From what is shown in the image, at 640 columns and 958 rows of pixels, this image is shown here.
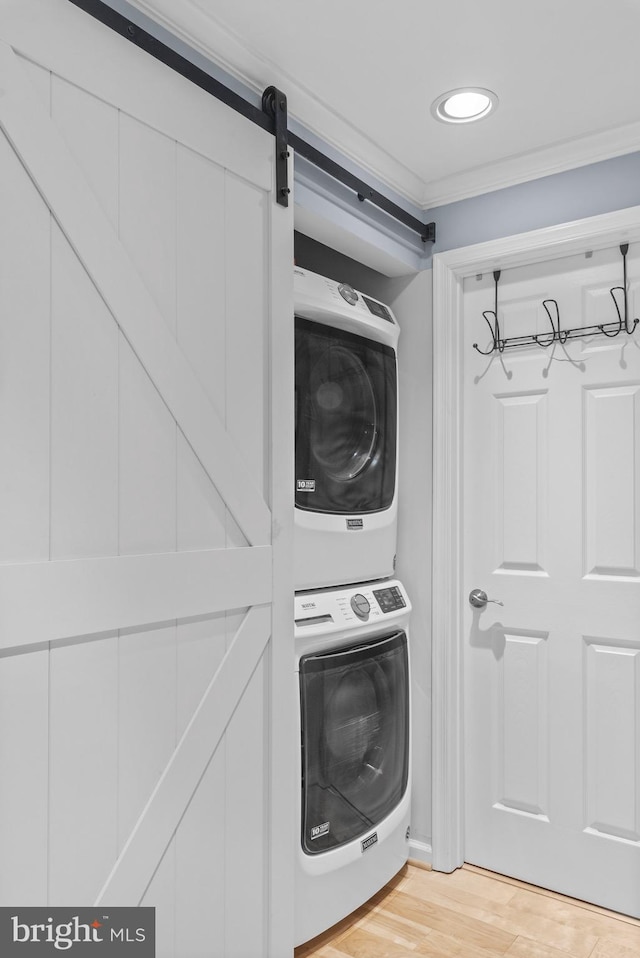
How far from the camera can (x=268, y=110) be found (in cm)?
180

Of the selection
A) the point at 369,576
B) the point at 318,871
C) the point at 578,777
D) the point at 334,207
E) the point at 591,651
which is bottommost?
the point at 318,871

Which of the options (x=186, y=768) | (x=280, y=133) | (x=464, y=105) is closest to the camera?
(x=186, y=768)

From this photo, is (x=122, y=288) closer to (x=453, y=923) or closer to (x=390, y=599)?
(x=390, y=599)

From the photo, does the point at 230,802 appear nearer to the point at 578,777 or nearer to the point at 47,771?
the point at 47,771

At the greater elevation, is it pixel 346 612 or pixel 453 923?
pixel 346 612

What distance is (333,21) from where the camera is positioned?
1.65 m

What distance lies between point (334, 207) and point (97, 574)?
1397 millimetres

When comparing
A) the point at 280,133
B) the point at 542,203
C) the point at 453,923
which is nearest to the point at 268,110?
the point at 280,133

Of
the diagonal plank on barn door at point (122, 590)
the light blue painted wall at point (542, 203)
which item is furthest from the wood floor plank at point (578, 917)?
the light blue painted wall at point (542, 203)

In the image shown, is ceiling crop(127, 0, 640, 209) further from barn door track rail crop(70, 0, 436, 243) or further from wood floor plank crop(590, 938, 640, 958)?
wood floor plank crop(590, 938, 640, 958)

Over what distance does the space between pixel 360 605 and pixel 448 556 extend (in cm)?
46

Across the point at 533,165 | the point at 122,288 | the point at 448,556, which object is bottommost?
the point at 448,556

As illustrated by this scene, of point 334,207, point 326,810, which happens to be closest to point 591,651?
point 326,810

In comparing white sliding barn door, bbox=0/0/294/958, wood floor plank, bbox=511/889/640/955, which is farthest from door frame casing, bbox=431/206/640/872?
white sliding barn door, bbox=0/0/294/958
